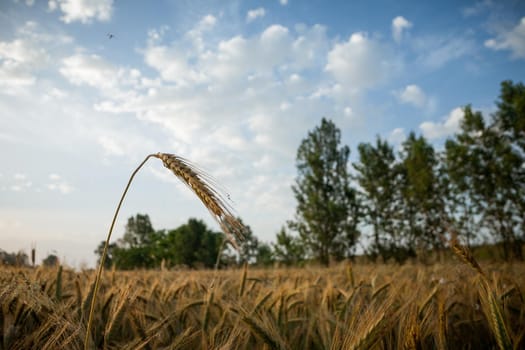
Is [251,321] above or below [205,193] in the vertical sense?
below

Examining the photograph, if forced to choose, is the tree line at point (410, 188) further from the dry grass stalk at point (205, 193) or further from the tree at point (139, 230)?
the tree at point (139, 230)

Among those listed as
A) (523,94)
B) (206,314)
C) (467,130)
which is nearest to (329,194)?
(467,130)

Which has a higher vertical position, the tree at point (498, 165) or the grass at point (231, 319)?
the tree at point (498, 165)

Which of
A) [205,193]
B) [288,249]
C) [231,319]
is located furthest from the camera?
[288,249]

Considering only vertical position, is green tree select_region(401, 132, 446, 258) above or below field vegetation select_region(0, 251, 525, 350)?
above

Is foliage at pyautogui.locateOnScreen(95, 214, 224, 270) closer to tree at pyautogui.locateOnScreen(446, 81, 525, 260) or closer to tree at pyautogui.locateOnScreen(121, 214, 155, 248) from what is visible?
tree at pyautogui.locateOnScreen(121, 214, 155, 248)

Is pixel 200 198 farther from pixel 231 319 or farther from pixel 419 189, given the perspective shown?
pixel 419 189

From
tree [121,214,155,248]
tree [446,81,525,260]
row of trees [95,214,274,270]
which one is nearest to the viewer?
tree [446,81,525,260]

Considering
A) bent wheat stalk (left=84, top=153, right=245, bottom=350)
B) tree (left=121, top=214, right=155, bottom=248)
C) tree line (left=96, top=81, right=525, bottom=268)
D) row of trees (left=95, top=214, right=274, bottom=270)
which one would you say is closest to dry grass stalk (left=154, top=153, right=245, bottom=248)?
bent wheat stalk (left=84, top=153, right=245, bottom=350)

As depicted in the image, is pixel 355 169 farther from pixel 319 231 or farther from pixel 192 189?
pixel 192 189

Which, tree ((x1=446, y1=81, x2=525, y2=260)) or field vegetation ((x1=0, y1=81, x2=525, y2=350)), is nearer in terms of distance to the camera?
field vegetation ((x1=0, y1=81, x2=525, y2=350))

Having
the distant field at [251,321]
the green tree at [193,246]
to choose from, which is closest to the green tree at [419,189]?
the distant field at [251,321]

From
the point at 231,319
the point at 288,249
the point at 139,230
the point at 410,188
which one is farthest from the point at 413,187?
the point at 139,230

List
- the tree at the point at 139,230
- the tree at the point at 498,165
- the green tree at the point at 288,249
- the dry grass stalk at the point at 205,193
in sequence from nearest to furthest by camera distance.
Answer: the dry grass stalk at the point at 205,193
the tree at the point at 498,165
the green tree at the point at 288,249
the tree at the point at 139,230
